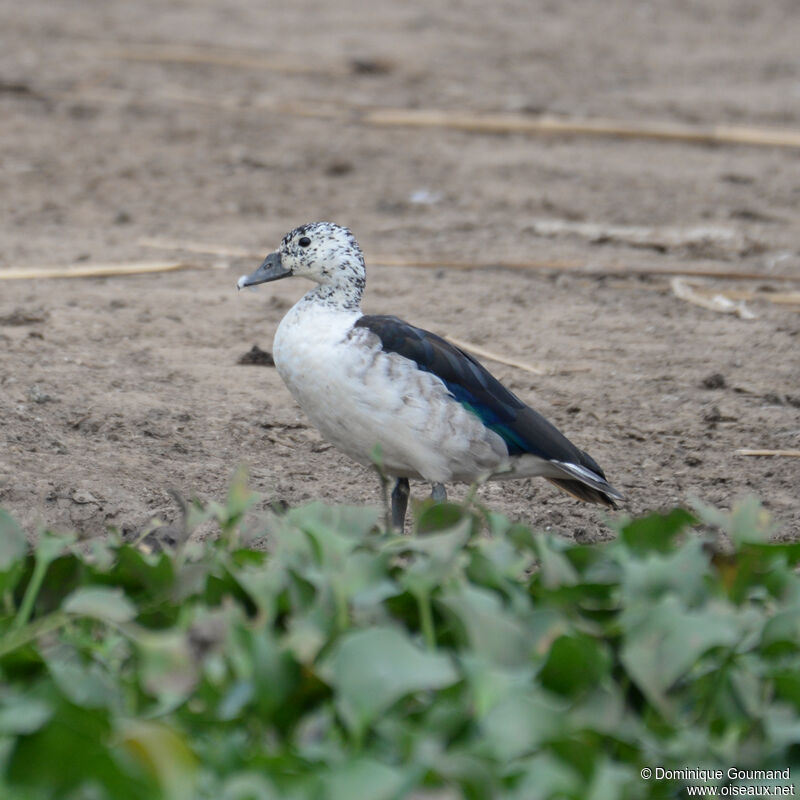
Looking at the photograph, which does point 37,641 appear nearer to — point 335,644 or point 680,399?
point 335,644

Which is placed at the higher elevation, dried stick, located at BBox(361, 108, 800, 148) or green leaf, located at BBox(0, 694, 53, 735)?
dried stick, located at BBox(361, 108, 800, 148)

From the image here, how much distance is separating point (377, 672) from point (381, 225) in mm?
5911

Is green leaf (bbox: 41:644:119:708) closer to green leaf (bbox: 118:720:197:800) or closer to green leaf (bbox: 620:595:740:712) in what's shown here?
green leaf (bbox: 118:720:197:800)

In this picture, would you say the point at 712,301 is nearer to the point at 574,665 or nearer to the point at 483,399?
the point at 483,399

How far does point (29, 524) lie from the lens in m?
4.44

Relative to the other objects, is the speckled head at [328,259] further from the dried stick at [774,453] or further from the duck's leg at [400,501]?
the dried stick at [774,453]

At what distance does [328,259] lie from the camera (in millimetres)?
4645

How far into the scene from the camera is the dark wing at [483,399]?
4348 mm

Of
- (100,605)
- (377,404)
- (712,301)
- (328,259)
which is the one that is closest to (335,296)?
(328,259)

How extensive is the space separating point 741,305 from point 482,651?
15.0 ft

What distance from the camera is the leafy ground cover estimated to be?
2379mm

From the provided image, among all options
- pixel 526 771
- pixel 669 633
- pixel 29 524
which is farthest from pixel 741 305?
pixel 526 771

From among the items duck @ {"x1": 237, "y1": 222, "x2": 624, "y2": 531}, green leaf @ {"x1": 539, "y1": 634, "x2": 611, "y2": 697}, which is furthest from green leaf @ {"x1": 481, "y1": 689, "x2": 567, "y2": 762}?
duck @ {"x1": 237, "y1": 222, "x2": 624, "y2": 531}

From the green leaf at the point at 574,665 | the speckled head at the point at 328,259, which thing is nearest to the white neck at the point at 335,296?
the speckled head at the point at 328,259
